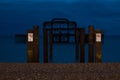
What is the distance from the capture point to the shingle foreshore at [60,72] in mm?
13211

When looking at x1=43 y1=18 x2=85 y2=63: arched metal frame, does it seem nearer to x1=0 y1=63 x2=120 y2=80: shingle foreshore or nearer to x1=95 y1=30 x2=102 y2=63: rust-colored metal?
x1=95 y1=30 x2=102 y2=63: rust-colored metal

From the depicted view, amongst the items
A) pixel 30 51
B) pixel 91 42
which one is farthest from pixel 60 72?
pixel 91 42

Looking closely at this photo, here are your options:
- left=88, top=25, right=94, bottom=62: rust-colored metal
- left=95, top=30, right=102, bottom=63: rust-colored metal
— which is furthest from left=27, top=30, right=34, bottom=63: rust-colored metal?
left=95, top=30, right=102, bottom=63: rust-colored metal

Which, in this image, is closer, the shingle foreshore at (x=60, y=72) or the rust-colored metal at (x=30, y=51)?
the shingle foreshore at (x=60, y=72)

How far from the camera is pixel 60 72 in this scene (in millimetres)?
14602

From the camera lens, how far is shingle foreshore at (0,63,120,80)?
520 inches

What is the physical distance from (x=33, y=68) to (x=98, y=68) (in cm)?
223

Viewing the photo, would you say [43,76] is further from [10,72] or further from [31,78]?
[10,72]

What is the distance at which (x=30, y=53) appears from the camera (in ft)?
60.9

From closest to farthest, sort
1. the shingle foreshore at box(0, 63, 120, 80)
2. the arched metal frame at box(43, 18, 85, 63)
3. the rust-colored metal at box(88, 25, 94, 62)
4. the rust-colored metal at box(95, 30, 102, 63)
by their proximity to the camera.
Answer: the shingle foreshore at box(0, 63, 120, 80), the rust-colored metal at box(95, 30, 102, 63), the rust-colored metal at box(88, 25, 94, 62), the arched metal frame at box(43, 18, 85, 63)

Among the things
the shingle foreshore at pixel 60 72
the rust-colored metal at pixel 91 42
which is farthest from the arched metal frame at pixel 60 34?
the shingle foreshore at pixel 60 72

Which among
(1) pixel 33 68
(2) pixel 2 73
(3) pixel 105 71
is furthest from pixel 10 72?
(3) pixel 105 71

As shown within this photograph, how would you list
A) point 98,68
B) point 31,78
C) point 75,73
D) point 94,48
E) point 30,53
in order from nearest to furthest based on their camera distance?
point 31,78 < point 75,73 < point 98,68 < point 30,53 < point 94,48

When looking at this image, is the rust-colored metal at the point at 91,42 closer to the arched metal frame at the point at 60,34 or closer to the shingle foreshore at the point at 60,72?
the arched metal frame at the point at 60,34
